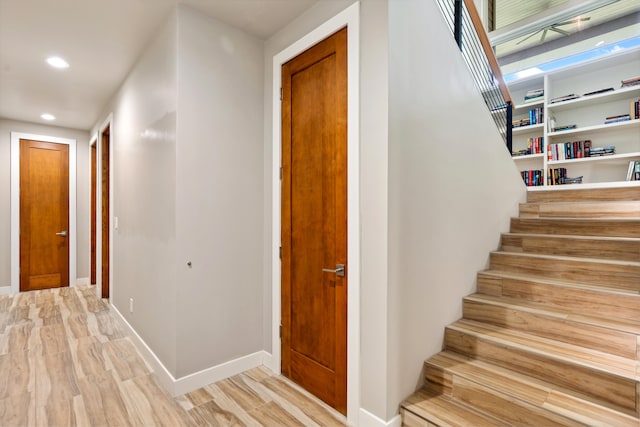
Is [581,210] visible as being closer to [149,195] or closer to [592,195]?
[592,195]

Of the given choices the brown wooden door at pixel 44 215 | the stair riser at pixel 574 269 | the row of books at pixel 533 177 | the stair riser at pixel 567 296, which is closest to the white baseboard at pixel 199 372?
the stair riser at pixel 567 296

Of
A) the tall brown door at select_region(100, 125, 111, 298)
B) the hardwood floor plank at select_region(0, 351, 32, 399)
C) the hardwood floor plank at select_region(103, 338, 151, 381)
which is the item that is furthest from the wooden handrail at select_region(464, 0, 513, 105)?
the tall brown door at select_region(100, 125, 111, 298)

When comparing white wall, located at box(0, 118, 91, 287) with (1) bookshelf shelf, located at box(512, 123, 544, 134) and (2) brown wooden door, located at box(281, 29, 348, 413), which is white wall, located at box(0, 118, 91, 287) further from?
(1) bookshelf shelf, located at box(512, 123, 544, 134)

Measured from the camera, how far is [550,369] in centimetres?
173

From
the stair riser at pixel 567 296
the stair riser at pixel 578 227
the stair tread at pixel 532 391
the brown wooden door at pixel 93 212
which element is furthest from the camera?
the brown wooden door at pixel 93 212

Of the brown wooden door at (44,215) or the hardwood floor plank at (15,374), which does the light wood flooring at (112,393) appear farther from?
the brown wooden door at (44,215)

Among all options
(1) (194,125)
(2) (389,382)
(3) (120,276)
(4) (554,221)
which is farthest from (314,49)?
(3) (120,276)

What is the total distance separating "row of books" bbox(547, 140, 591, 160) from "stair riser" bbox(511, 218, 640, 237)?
2062 mm

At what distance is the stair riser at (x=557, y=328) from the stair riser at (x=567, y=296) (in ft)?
0.84

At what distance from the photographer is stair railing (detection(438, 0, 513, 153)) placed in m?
2.50

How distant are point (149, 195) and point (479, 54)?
3.21 m

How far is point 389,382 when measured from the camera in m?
1.71

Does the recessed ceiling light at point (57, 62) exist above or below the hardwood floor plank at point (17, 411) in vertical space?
above

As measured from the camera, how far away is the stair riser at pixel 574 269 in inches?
81.4
